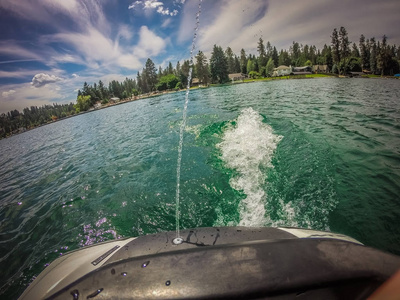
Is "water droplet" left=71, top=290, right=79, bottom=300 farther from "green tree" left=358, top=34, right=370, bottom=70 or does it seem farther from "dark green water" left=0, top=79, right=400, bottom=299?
"green tree" left=358, top=34, right=370, bottom=70

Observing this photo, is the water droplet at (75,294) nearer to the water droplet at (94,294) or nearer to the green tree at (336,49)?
the water droplet at (94,294)

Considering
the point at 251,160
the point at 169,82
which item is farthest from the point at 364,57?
the point at 251,160

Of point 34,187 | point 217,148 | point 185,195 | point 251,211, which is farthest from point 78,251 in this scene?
point 34,187

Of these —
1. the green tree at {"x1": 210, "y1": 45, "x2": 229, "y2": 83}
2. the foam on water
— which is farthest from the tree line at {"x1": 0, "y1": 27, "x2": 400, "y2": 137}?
the foam on water

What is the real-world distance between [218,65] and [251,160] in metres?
84.2

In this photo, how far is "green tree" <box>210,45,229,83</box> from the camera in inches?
3071

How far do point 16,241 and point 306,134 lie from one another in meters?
11.1

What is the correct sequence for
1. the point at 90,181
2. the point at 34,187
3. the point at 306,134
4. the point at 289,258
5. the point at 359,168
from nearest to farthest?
the point at 289,258 → the point at 359,168 → the point at 90,181 → the point at 306,134 → the point at 34,187

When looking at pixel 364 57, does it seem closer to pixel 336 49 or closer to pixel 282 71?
pixel 336 49

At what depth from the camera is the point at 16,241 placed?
15.5 ft

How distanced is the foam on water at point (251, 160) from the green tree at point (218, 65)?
78.8m

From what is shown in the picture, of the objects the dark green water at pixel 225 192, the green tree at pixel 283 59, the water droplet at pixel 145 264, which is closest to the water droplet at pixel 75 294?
the water droplet at pixel 145 264

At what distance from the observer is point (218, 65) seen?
7919cm

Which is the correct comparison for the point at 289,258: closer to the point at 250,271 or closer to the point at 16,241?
the point at 250,271
